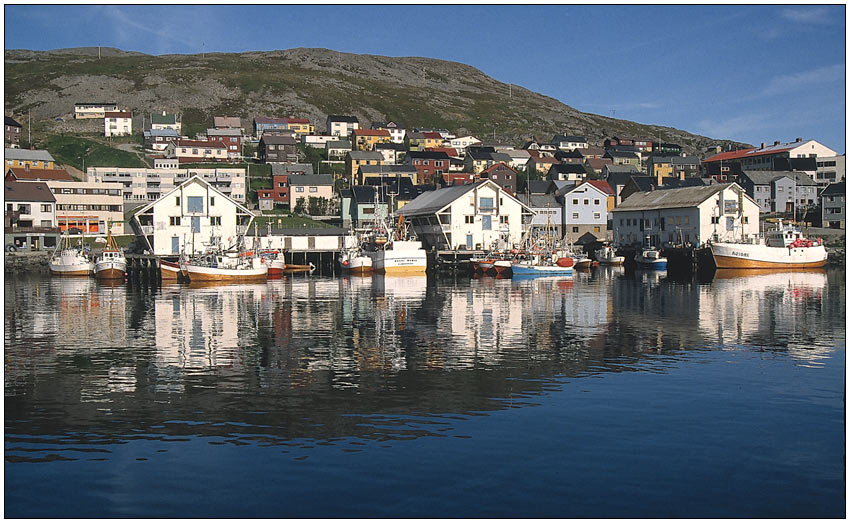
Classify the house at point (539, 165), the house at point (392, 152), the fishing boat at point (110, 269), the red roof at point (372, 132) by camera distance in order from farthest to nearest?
the red roof at point (372, 132), the house at point (539, 165), the house at point (392, 152), the fishing boat at point (110, 269)

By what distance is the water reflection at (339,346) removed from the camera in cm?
1505

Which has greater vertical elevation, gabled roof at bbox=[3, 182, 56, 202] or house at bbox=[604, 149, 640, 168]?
house at bbox=[604, 149, 640, 168]

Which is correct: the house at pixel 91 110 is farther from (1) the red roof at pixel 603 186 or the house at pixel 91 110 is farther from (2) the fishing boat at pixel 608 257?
Result: (2) the fishing boat at pixel 608 257

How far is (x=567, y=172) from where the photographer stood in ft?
443

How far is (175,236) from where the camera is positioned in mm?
74188

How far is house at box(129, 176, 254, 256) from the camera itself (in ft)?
241

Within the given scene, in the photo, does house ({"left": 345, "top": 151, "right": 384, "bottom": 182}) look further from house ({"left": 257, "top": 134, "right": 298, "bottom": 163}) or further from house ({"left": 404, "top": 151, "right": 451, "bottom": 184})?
house ({"left": 257, "top": 134, "right": 298, "bottom": 163})

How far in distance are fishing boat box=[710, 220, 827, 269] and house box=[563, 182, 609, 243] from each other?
3246 centimetres

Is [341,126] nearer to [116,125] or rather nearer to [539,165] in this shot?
[116,125]

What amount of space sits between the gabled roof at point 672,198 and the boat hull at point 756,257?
1088 cm

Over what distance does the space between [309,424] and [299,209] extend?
100 meters

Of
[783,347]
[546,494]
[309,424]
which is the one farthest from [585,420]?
[783,347]

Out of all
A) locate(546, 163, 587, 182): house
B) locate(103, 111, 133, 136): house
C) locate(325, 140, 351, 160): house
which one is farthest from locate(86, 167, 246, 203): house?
locate(546, 163, 587, 182): house

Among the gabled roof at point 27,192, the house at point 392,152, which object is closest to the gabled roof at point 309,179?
the house at point 392,152
